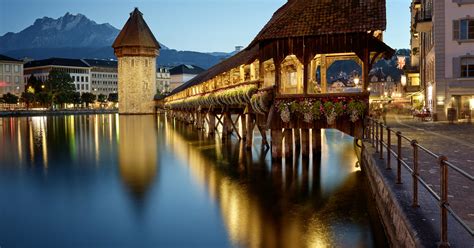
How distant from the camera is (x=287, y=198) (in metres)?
12.1

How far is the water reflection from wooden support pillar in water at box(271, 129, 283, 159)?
0.41m

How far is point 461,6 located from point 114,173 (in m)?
20.9

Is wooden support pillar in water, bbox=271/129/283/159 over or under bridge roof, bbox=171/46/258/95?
under

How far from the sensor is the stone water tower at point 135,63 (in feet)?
268

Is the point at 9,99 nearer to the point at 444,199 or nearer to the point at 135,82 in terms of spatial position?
the point at 135,82

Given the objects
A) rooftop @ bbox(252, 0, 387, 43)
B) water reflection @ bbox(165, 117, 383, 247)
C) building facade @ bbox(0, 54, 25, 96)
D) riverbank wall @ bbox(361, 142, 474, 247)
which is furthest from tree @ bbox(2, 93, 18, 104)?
riverbank wall @ bbox(361, 142, 474, 247)

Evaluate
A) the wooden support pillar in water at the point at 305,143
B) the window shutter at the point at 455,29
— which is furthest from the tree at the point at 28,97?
the wooden support pillar in water at the point at 305,143

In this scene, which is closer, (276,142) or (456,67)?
(276,142)

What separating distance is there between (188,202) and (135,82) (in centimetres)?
7224

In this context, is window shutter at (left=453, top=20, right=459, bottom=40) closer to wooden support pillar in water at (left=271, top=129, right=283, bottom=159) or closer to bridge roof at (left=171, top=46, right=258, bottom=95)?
bridge roof at (left=171, top=46, right=258, bottom=95)

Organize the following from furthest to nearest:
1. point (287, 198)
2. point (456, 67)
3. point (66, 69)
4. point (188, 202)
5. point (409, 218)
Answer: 1. point (66, 69)
2. point (456, 67)
3. point (188, 202)
4. point (287, 198)
5. point (409, 218)

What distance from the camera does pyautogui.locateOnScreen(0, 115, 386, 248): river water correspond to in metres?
8.87

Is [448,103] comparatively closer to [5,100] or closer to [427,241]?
[427,241]

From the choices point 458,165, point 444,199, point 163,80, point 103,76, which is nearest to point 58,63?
point 103,76
